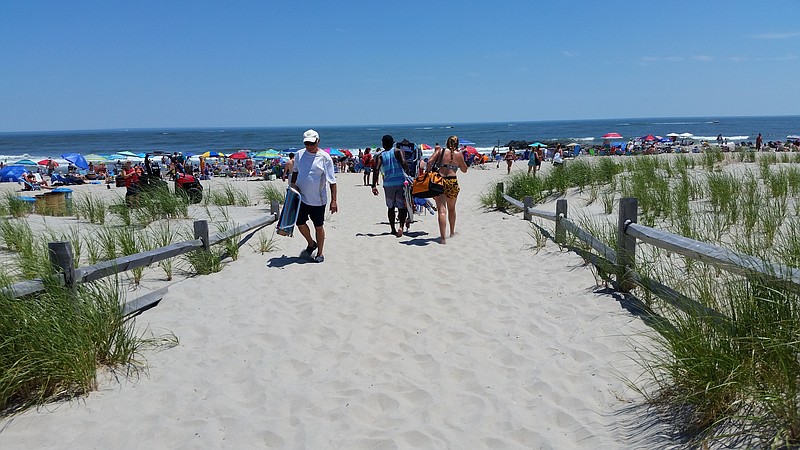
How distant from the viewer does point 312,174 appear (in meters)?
6.73

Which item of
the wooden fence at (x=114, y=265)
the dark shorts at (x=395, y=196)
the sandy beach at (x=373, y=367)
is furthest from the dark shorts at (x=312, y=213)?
the dark shorts at (x=395, y=196)

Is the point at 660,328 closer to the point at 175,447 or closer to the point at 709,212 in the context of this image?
the point at 175,447

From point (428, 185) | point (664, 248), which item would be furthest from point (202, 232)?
point (664, 248)

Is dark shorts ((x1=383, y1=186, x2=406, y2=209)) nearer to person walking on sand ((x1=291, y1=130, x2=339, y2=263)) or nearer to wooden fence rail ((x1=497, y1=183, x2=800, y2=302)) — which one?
person walking on sand ((x1=291, y1=130, x2=339, y2=263))

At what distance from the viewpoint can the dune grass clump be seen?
3.31 m

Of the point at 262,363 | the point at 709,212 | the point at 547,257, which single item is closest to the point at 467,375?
the point at 262,363

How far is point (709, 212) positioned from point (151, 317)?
6.45m

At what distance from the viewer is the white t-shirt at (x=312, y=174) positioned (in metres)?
6.73

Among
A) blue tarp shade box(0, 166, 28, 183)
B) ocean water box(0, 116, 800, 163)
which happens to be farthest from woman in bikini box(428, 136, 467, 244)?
ocean water box(0, 116, 800, 163)

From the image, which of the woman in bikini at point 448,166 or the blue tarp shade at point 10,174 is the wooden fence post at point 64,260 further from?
the blue tarp shade at point 10,174

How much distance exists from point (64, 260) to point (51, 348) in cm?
92

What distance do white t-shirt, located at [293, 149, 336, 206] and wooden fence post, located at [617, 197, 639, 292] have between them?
323cm

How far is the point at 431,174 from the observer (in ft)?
25.1

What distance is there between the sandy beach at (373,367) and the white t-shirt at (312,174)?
2.86ft
